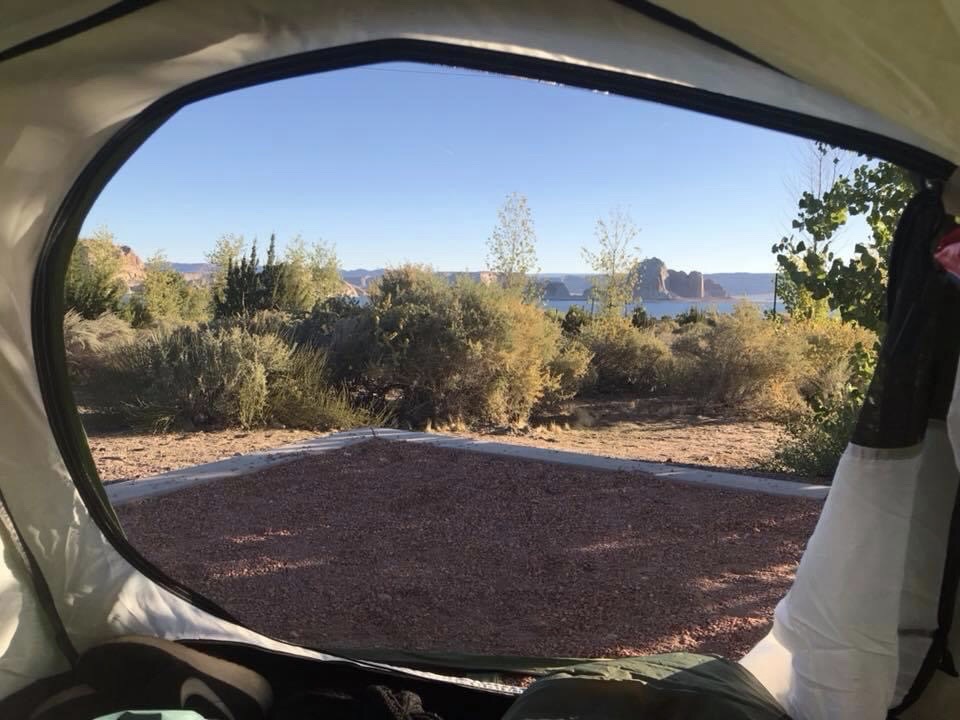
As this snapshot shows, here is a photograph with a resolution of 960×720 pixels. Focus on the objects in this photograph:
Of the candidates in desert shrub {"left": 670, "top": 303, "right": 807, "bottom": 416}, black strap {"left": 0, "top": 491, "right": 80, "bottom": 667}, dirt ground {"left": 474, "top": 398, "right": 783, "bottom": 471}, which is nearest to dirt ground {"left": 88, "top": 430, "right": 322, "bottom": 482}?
dirt ground {"left": 474, "top": 398, "right": 783, "bottom": 471}

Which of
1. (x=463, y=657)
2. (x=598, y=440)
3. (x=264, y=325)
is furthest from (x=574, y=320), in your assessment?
(x=463, y=657)

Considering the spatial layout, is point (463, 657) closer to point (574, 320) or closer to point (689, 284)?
point (574, 320)

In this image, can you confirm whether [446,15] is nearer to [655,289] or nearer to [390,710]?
[390,710]

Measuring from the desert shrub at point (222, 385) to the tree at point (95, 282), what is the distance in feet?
15.0

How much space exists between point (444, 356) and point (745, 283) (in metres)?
10.6

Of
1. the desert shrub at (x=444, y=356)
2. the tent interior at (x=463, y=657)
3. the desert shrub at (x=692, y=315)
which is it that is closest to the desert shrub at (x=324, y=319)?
the desert shrub at (x=444, y=356)

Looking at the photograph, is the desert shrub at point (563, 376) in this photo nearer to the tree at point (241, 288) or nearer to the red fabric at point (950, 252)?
the tree at point (241, 288)

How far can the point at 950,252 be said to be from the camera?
1.27 meters

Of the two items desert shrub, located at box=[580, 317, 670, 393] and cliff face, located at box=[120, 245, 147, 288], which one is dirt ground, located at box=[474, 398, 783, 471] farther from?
cliff face, located at box=[120, 245, 147, 288]

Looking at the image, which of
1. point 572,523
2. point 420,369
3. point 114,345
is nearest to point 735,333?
point 420,369

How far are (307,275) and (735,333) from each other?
770cm

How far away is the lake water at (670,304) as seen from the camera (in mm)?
11414

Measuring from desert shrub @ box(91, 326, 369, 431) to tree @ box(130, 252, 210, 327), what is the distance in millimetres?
4941

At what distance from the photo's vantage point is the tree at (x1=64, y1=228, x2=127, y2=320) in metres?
12.6
